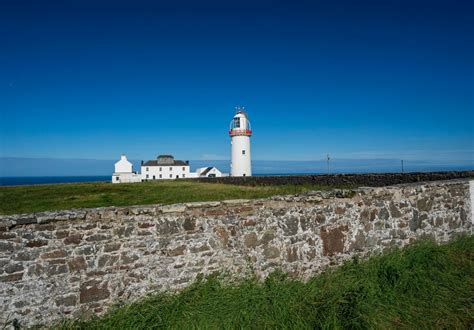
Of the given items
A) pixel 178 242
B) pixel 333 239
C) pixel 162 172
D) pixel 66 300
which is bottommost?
pixel 66 300

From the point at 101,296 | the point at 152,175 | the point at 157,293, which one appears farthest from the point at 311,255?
the point at 152,175

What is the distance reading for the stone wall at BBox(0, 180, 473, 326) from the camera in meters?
4.28

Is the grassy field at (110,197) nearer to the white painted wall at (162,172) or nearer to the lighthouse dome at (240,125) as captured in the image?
the lighthouse dome at (240,125)

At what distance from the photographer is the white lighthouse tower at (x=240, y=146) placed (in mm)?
52688

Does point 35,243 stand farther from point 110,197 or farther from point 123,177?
point 123,177

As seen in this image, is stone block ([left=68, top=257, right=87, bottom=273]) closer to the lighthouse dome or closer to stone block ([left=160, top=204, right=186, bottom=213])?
stone block ([left=160, top=204, right=186, bottom=213])

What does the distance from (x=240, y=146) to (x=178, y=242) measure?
4776 cm

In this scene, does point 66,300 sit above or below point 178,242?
below

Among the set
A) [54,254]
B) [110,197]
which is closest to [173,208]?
[54,254]

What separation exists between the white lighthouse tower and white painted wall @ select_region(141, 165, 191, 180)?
38911 millimetres

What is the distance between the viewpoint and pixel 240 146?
52.7m

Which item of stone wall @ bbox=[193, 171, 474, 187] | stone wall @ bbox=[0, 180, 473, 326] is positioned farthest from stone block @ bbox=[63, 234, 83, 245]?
stone wall @ bbox=[193, 171, 474, 187]

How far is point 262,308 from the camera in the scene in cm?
464

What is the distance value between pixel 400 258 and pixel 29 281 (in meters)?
6.36
